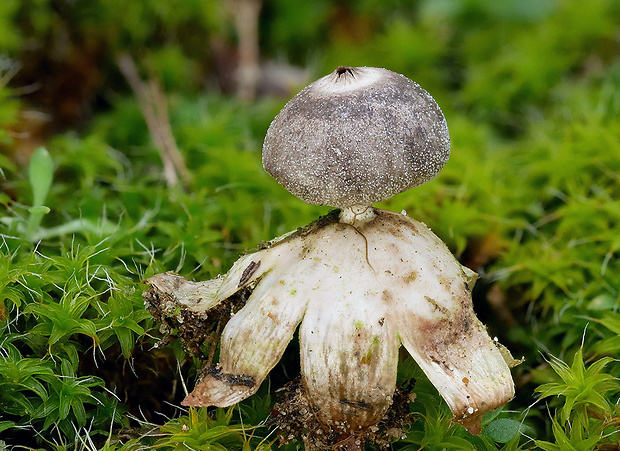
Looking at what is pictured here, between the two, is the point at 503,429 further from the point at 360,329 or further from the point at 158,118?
the point at 158,118

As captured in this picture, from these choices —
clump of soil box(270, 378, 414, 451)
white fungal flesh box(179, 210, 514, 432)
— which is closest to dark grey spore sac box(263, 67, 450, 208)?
white fungal flesh box(179, 210, 514, 432)

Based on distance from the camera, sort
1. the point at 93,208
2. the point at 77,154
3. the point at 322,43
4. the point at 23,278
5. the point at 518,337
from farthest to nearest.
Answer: the point at 322,43 < the point at 77,154 < the point at 93,208 < the point at 518,337 < the point at 23,278

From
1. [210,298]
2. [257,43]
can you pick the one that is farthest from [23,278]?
[257,43]

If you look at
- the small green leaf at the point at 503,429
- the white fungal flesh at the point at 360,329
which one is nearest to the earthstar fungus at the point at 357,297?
the white fungal flesh at the point at 360,329

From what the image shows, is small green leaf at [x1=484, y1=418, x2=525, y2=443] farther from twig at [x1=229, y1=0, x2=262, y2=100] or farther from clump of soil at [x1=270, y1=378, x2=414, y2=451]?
twig at [x1=229, y1=0, x2=262, y2=100]

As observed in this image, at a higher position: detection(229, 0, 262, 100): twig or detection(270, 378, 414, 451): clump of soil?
detection(229, 0, 262, 100): twig

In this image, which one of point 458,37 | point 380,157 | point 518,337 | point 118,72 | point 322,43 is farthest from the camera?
point 322,43

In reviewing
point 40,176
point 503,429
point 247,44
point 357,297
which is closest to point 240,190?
point 40,176

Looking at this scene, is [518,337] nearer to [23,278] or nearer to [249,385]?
[249,385]
